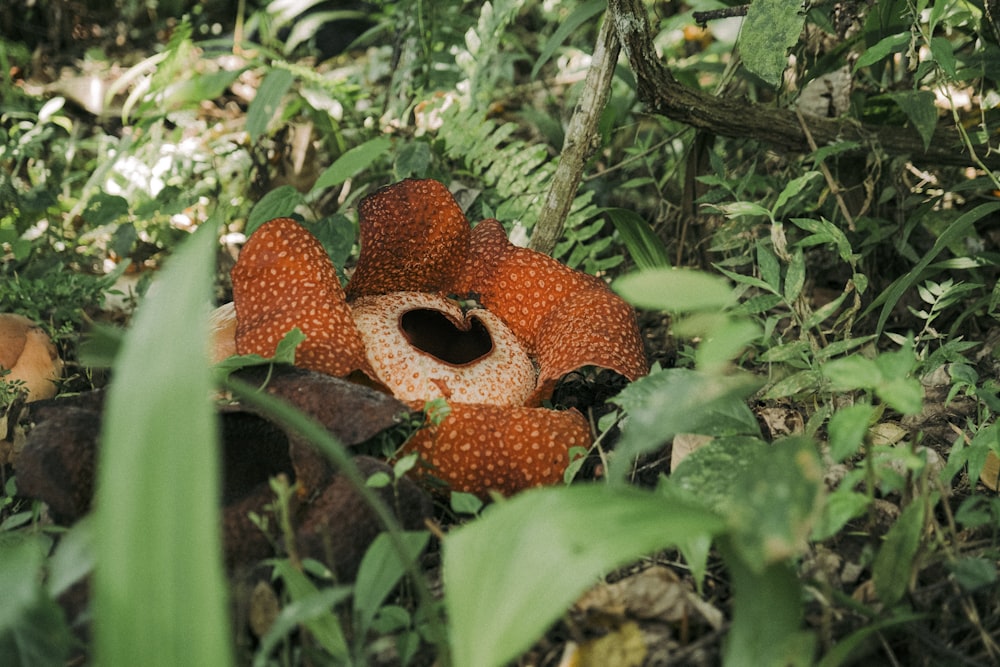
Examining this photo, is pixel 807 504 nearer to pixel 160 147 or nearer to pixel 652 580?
pixel 652 580

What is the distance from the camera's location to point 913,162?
111 inches

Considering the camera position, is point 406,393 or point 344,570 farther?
point 406,393

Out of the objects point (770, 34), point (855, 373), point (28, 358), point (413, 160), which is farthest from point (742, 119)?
point (28, 358)

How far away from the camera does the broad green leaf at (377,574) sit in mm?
1314

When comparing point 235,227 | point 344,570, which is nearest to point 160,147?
point 235,227

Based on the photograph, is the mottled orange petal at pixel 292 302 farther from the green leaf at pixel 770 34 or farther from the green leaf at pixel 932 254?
the green leaf at pixel 932 254

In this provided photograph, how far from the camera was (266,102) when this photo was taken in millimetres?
3012

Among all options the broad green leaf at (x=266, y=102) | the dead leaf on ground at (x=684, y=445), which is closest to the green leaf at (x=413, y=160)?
the broad green leaf at (x=266, y=102)

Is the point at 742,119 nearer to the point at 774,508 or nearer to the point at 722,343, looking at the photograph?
the point at 722,343

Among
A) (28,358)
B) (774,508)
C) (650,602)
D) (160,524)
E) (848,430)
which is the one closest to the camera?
(160,524)

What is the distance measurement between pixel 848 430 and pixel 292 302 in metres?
1.08

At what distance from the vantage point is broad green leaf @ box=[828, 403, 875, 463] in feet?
4.28

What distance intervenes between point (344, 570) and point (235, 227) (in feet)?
8.14

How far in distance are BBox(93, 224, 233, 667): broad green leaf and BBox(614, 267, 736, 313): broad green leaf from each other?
1.79 feet
